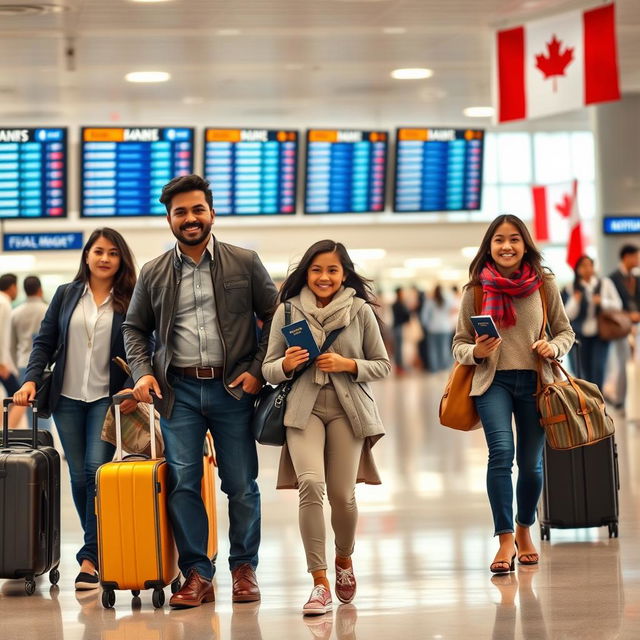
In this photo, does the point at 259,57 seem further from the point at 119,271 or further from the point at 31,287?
the point at 119,271

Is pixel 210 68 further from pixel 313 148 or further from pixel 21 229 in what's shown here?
pixel 21 229

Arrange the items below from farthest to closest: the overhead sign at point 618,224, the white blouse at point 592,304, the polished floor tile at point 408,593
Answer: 1. the overhead sign at point 618,224
2. the white blouse at point 592,304
3. the polished floor tile at point 408,593

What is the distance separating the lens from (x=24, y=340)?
36.6 ft

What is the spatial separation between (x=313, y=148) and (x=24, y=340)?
4399mm

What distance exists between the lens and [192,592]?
4.99 metres

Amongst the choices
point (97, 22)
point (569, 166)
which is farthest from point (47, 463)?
point (569, 166)

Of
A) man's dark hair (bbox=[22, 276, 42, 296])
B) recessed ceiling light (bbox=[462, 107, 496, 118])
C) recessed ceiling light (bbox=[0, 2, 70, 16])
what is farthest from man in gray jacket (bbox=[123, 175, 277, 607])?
recessed ceiling light (bbox=[462, 107, 496, 118])

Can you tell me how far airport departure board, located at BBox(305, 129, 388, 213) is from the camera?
1391 cm

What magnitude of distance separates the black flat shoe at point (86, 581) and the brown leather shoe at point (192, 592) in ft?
2.12

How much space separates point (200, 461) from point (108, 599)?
70 centimetres

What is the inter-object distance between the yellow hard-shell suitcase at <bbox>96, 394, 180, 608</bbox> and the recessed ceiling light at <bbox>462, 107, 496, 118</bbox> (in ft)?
37.6

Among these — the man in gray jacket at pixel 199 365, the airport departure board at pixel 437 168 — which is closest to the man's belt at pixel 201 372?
the man in gray jacket at pixel 199 365

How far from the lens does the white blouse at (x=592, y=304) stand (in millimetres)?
12789

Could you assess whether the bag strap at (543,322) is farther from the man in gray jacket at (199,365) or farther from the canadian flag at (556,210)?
the canadian flag at (556,210)
